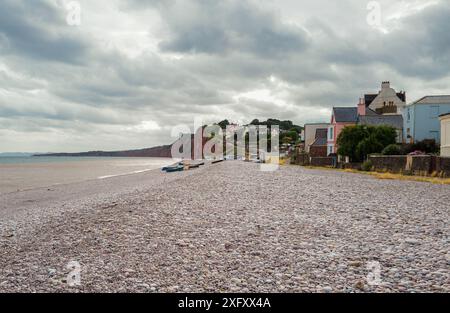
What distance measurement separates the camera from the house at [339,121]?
58406mm

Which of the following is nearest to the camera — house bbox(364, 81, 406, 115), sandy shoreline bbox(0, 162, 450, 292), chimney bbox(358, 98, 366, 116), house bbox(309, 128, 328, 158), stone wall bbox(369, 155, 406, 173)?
sandy shoreline bbox(0, 162, 450, 292)

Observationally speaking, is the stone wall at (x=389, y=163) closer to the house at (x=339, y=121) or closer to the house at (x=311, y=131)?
the house at (x=339, y=121)

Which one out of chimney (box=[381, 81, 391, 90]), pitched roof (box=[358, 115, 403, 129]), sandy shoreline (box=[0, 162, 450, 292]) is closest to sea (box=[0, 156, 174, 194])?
sandy shoreline (box=[0, 162, 450, 292])

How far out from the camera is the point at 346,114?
5975cm

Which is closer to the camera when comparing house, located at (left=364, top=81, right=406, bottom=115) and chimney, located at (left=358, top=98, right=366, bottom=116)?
chimney, located at (left=358, top=98, right=366, bottom=116)

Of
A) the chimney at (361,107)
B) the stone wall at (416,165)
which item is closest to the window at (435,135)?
the chimney at (361,107)

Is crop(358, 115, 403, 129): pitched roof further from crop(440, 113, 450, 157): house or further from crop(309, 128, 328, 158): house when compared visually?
crop(440, 113, 450, 157): house

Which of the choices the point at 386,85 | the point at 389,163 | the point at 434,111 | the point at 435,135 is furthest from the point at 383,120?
the point at 389,163

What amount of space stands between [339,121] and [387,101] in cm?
1337

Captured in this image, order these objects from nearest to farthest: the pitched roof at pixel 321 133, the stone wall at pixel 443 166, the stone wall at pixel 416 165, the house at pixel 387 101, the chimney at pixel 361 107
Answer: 1. the stone wall at pixel 443 166
2. the stone wall at pixel 416 165
3. the chimney at pixel 361 107
4. the house at pixel 387 101
5. the pitched roof at pixel 321 133

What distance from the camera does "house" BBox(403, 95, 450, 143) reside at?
44625 mm

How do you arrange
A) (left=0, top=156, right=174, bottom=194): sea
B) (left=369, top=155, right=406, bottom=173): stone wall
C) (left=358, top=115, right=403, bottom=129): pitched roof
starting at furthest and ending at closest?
(left=358, top=115, right=403, bottom=129): pitched roof
(left=0, top=156, right=174, bottom=194): sea
(left=369, top=155, right=406, bottom=173): stone wall

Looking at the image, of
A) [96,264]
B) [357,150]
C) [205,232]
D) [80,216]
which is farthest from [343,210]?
[357,150]

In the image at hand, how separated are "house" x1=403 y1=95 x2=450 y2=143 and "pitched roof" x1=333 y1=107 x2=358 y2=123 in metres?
12.8
